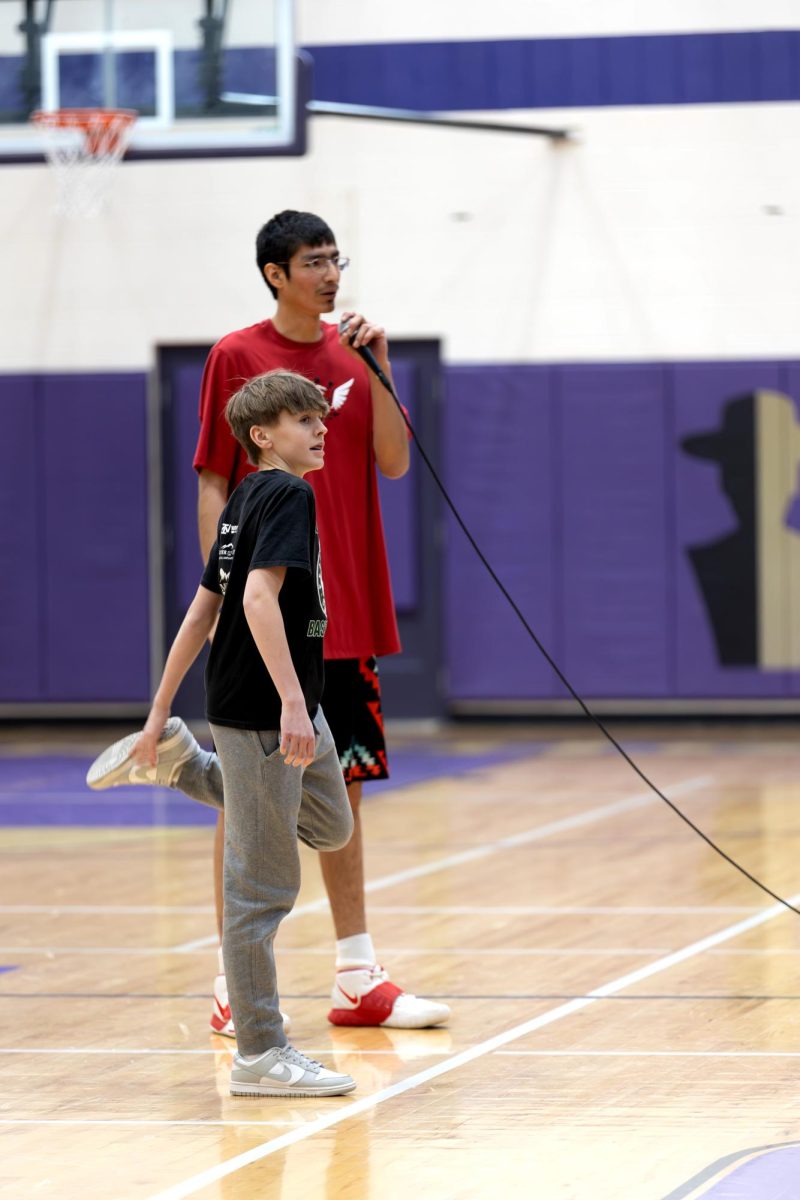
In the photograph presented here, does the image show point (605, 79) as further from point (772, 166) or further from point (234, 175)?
point (234, 175)

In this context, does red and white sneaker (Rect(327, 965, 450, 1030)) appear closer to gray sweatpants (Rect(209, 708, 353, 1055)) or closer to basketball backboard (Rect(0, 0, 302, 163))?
gray sweatpants (Rect(209, 708, 353, 1055))

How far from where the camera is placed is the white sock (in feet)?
14.8

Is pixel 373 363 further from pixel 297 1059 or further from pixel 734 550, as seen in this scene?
pixel 734 550

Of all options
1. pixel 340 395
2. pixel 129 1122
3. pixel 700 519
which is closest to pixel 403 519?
pixel 700 519

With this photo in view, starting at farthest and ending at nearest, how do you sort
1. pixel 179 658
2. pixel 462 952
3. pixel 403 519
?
pixel 403 519, pixel 462 952, pixel 179 658

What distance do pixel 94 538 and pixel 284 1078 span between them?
8735 mm

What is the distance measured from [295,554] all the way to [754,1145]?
134cm

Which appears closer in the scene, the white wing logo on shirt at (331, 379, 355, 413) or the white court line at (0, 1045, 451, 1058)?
the white court line at (0, 1045, 451, 1058)

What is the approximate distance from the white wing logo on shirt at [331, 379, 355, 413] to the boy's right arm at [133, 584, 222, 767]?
72 cm

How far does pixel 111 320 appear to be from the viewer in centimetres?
1223

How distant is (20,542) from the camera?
12.3 meters

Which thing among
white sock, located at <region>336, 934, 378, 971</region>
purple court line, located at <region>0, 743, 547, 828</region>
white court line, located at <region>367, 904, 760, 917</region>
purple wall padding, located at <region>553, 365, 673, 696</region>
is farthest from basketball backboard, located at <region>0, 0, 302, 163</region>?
white sock, located at <region>336, 934, 378, 971</region>

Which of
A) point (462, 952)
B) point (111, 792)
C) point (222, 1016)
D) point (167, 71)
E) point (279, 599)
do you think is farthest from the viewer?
point (167, 71)

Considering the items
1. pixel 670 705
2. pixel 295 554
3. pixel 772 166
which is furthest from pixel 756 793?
pixel 295 554
